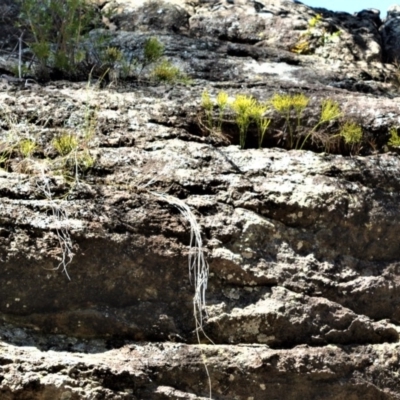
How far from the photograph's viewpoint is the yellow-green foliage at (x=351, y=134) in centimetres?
416

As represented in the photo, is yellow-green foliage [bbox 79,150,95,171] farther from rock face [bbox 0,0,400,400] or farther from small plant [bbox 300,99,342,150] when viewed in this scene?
small plant [bbox 300,99,342,150]

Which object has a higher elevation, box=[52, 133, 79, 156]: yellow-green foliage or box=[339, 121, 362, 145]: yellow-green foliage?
box=[339, 121, 362, 145]: yellow-green foliage

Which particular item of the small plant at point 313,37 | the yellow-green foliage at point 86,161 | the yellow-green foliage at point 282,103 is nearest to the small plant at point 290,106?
the yellow-green foliage at point 282,103

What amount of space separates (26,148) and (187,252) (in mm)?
971

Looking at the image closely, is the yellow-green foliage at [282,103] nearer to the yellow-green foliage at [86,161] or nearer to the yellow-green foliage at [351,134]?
the yellow-green foliage at [351,134]

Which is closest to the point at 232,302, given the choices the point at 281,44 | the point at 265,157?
the point at 265,157

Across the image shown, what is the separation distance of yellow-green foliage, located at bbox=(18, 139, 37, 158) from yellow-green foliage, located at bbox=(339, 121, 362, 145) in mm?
1587

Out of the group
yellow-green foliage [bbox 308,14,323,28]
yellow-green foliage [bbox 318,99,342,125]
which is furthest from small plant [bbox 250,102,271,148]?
yellow-green foliage [bbox 308,14,323,28]

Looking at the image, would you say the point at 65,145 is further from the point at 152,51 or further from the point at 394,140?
the point at 394,140

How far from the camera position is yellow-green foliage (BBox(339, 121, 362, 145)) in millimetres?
4160

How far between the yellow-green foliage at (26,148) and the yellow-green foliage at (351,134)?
5.21 ft

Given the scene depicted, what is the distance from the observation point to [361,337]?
3.50m

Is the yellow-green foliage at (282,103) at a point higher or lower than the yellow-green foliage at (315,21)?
lower

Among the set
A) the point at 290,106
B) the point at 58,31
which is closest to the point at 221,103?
the point at 290,106
